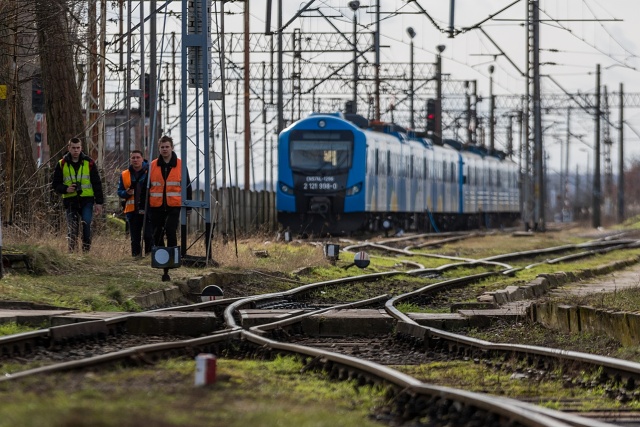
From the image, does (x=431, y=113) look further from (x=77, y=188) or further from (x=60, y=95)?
(x=77, y=188)

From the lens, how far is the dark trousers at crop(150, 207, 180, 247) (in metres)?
17.6

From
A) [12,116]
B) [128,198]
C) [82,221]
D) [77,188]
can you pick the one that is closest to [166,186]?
[128,198]

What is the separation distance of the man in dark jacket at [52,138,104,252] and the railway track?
6.03 m

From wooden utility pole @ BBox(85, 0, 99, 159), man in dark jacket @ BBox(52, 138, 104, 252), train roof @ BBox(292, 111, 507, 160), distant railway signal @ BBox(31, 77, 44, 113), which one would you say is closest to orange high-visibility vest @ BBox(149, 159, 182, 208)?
man in dark jacket @ BBox(52, 138, 104, 252)

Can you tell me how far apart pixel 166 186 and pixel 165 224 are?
508 millimetres

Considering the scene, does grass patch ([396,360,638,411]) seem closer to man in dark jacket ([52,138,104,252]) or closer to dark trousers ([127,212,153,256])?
dark trousers ([127,212,153,256])

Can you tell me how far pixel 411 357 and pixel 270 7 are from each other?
769 inches

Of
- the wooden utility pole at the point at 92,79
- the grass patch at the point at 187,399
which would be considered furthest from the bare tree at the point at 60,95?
the grass patch at the point at 187,399

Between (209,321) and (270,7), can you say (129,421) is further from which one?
(270,7)

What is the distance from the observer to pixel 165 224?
58.1ft

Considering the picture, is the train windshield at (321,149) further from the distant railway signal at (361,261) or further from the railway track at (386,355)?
the railway track at (386,355)

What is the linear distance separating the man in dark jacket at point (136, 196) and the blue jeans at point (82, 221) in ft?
1.69

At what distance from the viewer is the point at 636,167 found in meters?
148

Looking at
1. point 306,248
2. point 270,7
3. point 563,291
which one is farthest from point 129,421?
point 270,7
